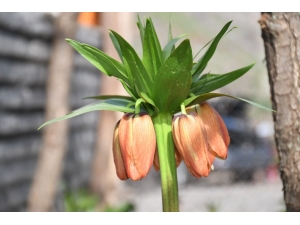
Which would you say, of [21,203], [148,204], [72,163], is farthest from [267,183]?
[21,203]

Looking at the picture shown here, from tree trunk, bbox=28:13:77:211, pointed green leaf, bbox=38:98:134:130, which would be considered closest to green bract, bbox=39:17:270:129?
pointed green leaf, bbox=38:98:134:130

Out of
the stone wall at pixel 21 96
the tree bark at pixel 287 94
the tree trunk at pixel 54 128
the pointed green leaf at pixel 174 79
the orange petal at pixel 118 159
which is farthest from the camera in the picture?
the stone wall at pixel 21 96

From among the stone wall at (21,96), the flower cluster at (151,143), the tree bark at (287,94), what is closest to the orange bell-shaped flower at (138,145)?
the flower cluster at (151,143)

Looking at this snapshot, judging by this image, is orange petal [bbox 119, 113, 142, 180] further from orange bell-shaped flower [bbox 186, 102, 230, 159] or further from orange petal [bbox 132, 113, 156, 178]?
orange bell-shaped flower [bbox 186, 102, 230, 159]

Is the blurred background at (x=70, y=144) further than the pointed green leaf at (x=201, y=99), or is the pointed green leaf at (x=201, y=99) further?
the blurred background at (x=70, y=144)

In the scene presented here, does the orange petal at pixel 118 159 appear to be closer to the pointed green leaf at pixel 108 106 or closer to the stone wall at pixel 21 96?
the pointed green leaf at pixel 108 106

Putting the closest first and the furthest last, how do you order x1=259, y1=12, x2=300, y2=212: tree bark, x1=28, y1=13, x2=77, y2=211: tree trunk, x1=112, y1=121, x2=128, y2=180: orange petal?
1. x1=112, y1=121, x2=128, y2=180: orange petal
2. x1=259, y1=12, x2=300, y2=212: tree bark
3. x1=28, y1=13, x2=77, y2=211: tree trunk

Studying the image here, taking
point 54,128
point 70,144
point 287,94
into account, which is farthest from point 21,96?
point 287,94
